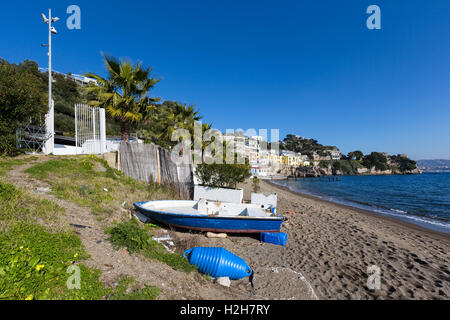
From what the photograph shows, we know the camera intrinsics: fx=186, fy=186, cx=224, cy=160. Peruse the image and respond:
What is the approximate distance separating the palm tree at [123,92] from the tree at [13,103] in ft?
7.93

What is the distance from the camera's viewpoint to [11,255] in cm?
247

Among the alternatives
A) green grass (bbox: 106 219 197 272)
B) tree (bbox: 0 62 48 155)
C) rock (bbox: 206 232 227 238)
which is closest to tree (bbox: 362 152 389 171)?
rock (bbox: 206 232 227 238)

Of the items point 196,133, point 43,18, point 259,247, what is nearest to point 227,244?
point 259,247

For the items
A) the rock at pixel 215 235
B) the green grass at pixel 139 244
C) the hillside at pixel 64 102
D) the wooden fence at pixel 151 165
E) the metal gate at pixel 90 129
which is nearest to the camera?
the green grass at pixel 139 244

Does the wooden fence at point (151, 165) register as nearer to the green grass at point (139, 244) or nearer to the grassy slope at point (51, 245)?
the grassy slope at point (51, 245)

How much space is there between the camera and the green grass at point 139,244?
4004mm

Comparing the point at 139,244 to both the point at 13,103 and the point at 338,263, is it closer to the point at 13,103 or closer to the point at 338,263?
the point at 338,263

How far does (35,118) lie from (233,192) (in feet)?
36.5

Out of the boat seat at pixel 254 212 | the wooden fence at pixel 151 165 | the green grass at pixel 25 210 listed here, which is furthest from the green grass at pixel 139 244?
the wooden fence at pixel 151 165

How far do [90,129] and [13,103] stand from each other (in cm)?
309

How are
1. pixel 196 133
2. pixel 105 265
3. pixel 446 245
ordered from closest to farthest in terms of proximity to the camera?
pixel 105 265
pixel 446 245
pixel 196 133

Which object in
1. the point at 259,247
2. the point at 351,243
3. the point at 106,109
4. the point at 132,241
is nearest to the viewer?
the point at 132,241

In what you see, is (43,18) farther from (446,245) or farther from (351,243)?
(446,245)

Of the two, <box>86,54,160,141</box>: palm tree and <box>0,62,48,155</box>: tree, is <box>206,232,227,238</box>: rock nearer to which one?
<box>86,54,160,141</box>: palm tree
